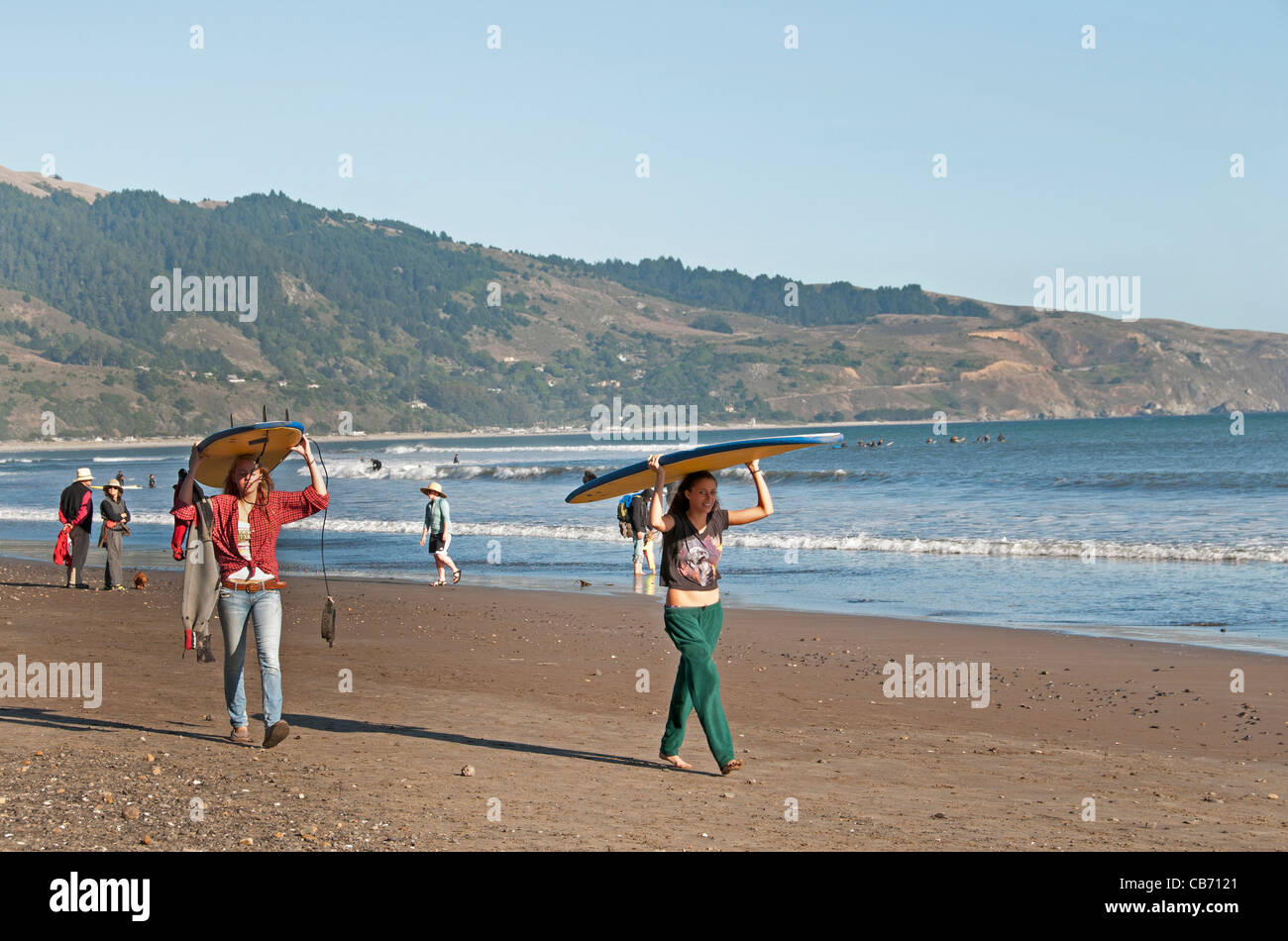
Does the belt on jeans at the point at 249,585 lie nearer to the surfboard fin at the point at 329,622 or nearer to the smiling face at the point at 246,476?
the smiling face at the point at 246,476

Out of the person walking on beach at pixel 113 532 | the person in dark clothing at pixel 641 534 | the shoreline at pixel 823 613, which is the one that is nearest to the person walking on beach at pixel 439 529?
the shoreline at pixel 823 613

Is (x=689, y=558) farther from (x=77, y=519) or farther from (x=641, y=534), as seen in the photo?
(x=77, y=519)

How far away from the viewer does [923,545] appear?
24250mm

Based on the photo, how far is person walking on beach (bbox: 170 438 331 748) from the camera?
7.91m

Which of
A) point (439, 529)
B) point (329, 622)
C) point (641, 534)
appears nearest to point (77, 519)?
point (439, 529)

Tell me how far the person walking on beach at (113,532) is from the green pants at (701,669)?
528 inches

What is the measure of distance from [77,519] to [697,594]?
13.6m

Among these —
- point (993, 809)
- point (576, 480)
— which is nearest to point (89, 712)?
point (993, 809)

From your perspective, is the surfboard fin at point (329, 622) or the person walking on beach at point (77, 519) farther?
the person walking on beach at point (77, 519)

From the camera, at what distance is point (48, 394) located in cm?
18750

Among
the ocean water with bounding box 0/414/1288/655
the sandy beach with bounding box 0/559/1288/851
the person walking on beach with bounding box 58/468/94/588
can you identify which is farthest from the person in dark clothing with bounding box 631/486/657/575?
the person walking on beach with bounding box 58/468/94/588

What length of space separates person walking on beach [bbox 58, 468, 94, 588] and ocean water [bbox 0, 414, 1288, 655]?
4.42 metres

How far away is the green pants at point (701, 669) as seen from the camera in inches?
294

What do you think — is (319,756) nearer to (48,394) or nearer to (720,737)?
(720,737)
